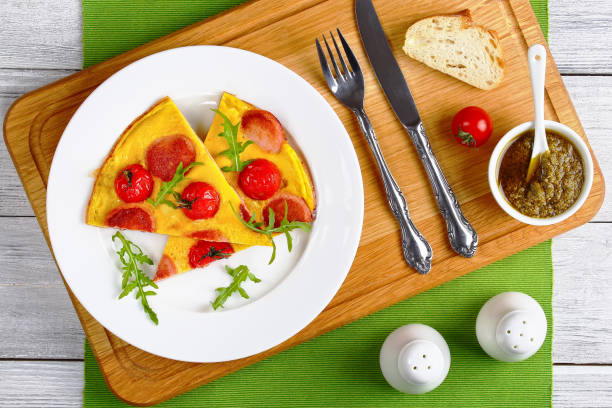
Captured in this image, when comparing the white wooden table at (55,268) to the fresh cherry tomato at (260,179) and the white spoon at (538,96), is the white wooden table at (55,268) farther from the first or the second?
the fresh cherry tomato at (260,179)

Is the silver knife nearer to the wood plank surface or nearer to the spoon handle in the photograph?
the spoon handle

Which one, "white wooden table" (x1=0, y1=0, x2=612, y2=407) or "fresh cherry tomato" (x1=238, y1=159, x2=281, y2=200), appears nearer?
"fresh cherry tomato" (x1=238, y1=159, x2=281, y2=200)

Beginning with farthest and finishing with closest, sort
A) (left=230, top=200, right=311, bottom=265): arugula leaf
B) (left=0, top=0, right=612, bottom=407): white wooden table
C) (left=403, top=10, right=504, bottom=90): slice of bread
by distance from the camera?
1. (left=0, top=0, right=612, bottom=407): white wooden table
2. (left=403, top=10, right=504, bottom=90): slice of bread
3. (left=230, top=200, right=311, bottom=265): arugula leaf

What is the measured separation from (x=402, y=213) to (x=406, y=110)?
1.42 feet

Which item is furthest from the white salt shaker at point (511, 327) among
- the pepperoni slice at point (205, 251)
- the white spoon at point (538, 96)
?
the pepperoni slice at point (205, 251)

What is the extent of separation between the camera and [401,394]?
2318 mm

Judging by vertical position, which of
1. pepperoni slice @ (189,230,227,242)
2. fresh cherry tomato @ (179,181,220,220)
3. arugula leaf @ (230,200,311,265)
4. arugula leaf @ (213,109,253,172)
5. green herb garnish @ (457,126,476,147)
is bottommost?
pepperoni slice @ (189,230,227,242)

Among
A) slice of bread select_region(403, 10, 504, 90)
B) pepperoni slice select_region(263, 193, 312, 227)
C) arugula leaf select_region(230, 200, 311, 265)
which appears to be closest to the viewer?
arugula leaf select_region(230, 200, 311, 265)

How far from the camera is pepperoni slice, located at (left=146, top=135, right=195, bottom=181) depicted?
1955mm

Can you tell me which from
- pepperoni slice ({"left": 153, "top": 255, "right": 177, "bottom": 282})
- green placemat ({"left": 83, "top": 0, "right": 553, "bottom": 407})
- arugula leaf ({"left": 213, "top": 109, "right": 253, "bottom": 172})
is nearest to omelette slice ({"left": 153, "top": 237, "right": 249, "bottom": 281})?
Answer: pepperoni slice ({"left": 153, "top": 255, "right": 177, "bottom": 282})

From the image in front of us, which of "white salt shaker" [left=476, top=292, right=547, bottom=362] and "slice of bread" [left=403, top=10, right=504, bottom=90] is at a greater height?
"slice of bread" [left=403, top=10, right=504, bottom=90]

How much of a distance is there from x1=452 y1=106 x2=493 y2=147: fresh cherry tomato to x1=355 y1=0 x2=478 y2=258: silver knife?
0.45 feet

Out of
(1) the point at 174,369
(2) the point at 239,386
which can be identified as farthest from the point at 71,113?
(2) the point at 239,386

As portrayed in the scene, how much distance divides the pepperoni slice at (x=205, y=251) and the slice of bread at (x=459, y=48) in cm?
111
